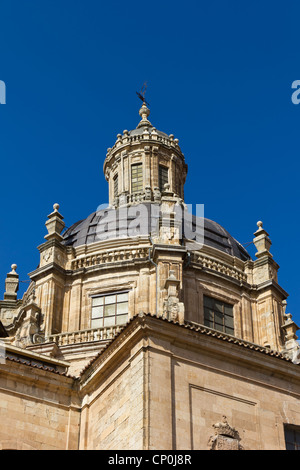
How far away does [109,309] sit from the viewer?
33.0 metres

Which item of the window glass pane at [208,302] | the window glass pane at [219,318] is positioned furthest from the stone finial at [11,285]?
the window glass pane at [219,318]

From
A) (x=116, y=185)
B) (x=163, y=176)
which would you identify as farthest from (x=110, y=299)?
(x=163, y=176)

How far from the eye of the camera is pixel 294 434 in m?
20.8

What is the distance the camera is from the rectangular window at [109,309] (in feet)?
107

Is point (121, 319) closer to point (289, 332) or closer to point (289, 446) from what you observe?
point (289, 332)

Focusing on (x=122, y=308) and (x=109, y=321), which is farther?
(x=122, y=308)

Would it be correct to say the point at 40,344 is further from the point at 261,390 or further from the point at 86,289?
the point at 261,390

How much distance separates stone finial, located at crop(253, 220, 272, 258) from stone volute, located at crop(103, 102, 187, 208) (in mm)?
5115

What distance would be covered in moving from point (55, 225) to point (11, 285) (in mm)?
5478

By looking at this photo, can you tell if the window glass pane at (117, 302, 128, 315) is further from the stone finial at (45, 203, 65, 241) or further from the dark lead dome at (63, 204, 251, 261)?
the stone finial at (45, 203, 65, 241)

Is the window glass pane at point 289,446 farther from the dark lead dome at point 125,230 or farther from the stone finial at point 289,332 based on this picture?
the dark lead dome at point 125,230

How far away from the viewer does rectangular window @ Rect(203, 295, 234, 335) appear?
3366 cm
